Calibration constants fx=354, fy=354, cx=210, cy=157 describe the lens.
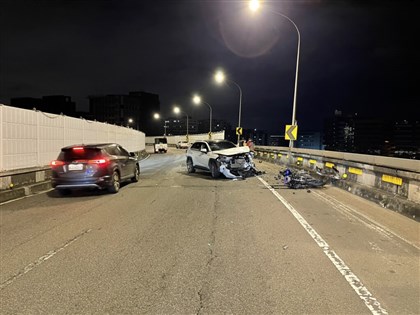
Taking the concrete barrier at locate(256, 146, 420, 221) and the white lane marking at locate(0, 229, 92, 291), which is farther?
the concrete barrier at locate(256, 146, 420, 221)

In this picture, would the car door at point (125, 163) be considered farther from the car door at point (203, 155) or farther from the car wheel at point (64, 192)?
the car door at point (203, 155)

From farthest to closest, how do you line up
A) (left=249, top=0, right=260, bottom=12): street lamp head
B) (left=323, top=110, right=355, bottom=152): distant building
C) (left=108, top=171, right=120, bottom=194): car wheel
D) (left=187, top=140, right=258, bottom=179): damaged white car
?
(left=323, top=110, right=355, bottom=152): distant building, (left=249, top=0, right=260, bottom=12): street lamp head, (left=187, top=140, right=258, bottom=179): damaged white car, (left=108, top=171, right=120, bottom=194): car wheel

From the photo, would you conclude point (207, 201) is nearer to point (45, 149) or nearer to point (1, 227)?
point (1, 227)

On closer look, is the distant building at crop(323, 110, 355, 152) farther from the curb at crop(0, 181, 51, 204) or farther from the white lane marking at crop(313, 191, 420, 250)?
the curb at crop(0, 181, 51, 204)

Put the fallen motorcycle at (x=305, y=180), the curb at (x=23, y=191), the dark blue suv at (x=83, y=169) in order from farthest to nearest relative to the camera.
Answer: the fallen motorcycle at (x=305, y=180)
the dark blue suv at (x=83, y=169)
the curb at (x=23, y=191)

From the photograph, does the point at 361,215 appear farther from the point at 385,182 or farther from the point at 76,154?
the point at 76,154

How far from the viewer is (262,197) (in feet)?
36.2

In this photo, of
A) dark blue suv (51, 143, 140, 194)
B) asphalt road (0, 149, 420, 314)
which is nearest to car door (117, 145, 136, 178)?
dark blue suv (51, 143, 140, 194)

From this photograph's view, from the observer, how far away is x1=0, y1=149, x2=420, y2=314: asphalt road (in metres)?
3.95

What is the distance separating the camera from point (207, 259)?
5.32 meters

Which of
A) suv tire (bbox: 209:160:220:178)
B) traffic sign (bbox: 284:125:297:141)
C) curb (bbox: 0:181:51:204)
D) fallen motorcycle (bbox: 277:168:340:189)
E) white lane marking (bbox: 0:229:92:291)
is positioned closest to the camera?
white lane marking (bbox: 0:229:92:291)

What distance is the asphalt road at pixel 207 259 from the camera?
395 centimetres

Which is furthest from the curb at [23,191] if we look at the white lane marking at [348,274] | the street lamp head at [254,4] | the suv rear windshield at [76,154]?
the street lamp head at [254,4]

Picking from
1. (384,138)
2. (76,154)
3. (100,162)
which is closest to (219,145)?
(100,162)
